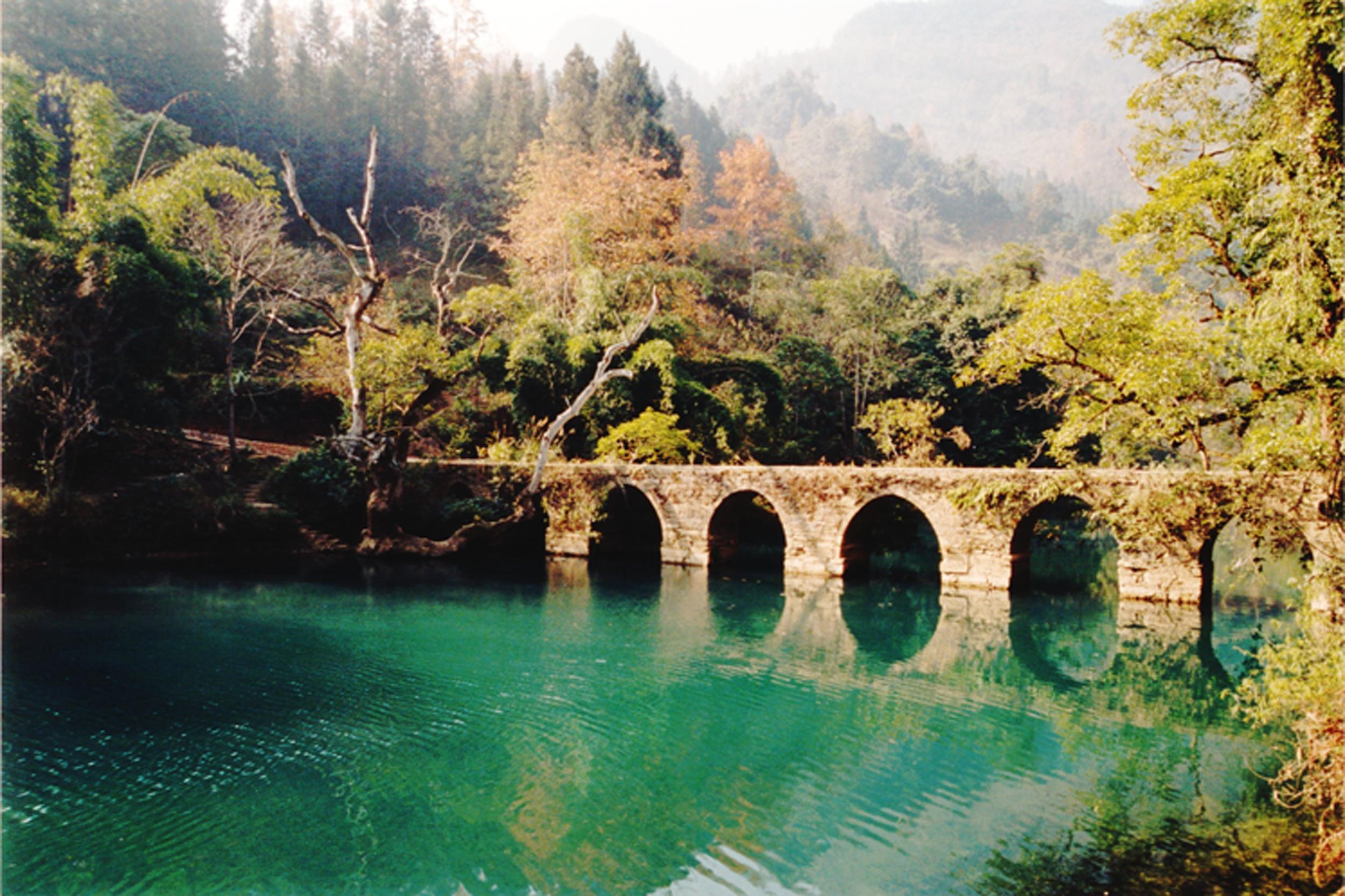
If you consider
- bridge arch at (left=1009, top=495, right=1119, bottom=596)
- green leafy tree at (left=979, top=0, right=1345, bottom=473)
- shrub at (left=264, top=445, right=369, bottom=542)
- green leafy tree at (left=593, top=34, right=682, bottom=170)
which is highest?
green leafy tree at (left=593, top=34, right=682, bottom=170)

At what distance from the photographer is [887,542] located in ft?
64.6

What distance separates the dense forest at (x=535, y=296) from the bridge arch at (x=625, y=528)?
1258 mm

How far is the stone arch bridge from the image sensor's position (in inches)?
526

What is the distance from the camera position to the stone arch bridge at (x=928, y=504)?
13.4m

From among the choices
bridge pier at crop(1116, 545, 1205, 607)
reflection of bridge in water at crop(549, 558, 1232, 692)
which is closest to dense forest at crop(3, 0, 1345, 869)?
bridge pier at crop(1116, 545, 1205, 607)

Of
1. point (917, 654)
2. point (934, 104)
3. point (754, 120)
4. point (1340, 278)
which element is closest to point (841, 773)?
point (917, 654)

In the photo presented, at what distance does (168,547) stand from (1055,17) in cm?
17802

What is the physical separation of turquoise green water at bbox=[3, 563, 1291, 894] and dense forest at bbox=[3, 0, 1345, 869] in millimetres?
2533

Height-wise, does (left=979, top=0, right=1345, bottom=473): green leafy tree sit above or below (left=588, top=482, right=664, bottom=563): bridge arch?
above

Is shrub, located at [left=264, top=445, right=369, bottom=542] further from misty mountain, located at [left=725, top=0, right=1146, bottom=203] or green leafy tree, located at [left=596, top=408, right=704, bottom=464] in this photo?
misty mountain, located at [left=725, top=0, right=1146, bottom=203]

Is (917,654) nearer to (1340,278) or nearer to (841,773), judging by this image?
(841,773)

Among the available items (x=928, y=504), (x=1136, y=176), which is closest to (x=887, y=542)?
(x=928, y=504)

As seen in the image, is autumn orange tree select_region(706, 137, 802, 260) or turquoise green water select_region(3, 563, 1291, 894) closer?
turquoise green water select_region(3, 563, 1291, 894)

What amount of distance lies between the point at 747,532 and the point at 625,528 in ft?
15.9
